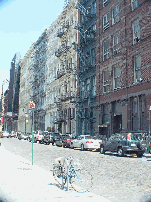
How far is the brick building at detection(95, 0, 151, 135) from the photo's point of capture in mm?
30625

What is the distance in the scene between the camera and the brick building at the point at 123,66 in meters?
30.6

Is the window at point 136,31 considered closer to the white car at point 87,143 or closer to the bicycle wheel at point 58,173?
the white car at point 87,143

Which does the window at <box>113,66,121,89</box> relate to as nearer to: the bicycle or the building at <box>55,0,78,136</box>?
the building at <box>55,0,78,136</box>

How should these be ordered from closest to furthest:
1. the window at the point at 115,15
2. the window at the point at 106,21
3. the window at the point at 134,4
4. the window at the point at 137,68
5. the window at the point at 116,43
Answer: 1. the window at the point at 137,68
2. the window at the point at 134,4
3. the window at the point at 116,43
4. the window at the point at 115,15
5. the window at the point at 106,21

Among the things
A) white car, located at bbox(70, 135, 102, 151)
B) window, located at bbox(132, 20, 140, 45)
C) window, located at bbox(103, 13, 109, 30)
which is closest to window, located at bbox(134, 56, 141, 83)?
window, located at bbox(132, 20, 140, 45)

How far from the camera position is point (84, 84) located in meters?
46.0

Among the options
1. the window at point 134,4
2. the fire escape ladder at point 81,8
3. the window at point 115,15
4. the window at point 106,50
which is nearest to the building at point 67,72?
the fire escape ladder at point 81,8

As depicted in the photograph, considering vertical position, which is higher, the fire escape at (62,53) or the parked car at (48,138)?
the fire escape at (62,53)

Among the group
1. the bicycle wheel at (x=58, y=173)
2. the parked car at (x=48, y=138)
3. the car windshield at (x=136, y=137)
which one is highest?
the car windshield at (x=136, y=137)

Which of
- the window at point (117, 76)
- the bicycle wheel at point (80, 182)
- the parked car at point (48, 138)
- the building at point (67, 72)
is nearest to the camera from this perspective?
the bicycle wheel at point (80, 182)

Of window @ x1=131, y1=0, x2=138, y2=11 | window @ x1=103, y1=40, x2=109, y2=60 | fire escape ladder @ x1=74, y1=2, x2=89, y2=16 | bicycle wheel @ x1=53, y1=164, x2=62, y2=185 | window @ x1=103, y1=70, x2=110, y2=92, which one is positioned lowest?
bicycle wheel @ x1=53, y1=164, x2=62, y2=185

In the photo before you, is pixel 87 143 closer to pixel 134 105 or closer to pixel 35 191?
pixel 134 105

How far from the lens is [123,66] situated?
3453 centimetres

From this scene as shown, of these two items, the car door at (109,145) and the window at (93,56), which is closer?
the car door at (109,145)
